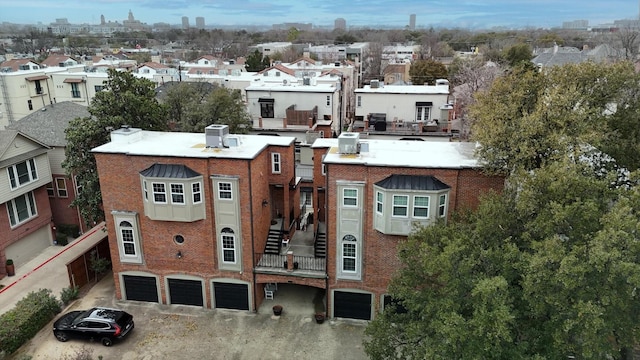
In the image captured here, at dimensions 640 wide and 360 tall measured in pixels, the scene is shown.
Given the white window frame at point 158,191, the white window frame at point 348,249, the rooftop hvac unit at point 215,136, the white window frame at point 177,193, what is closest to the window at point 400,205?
the white window frame at point 348,249

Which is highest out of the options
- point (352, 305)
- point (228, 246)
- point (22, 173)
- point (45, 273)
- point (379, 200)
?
point (379, 200)

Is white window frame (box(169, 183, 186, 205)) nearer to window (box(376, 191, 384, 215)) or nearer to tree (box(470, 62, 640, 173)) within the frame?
window (box(376, 191, 384, 215))

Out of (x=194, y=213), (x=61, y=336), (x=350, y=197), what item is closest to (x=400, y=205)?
(x=350, y=197)

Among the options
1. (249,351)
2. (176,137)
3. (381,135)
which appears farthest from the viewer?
(381,135)

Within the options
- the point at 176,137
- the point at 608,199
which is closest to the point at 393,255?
the point at 608,199

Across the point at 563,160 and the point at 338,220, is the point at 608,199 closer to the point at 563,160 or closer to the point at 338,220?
the point at 563,160

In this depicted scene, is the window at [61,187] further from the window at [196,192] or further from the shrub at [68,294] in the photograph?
the window at [196,192]

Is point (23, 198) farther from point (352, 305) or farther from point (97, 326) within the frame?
point (352, 305)
